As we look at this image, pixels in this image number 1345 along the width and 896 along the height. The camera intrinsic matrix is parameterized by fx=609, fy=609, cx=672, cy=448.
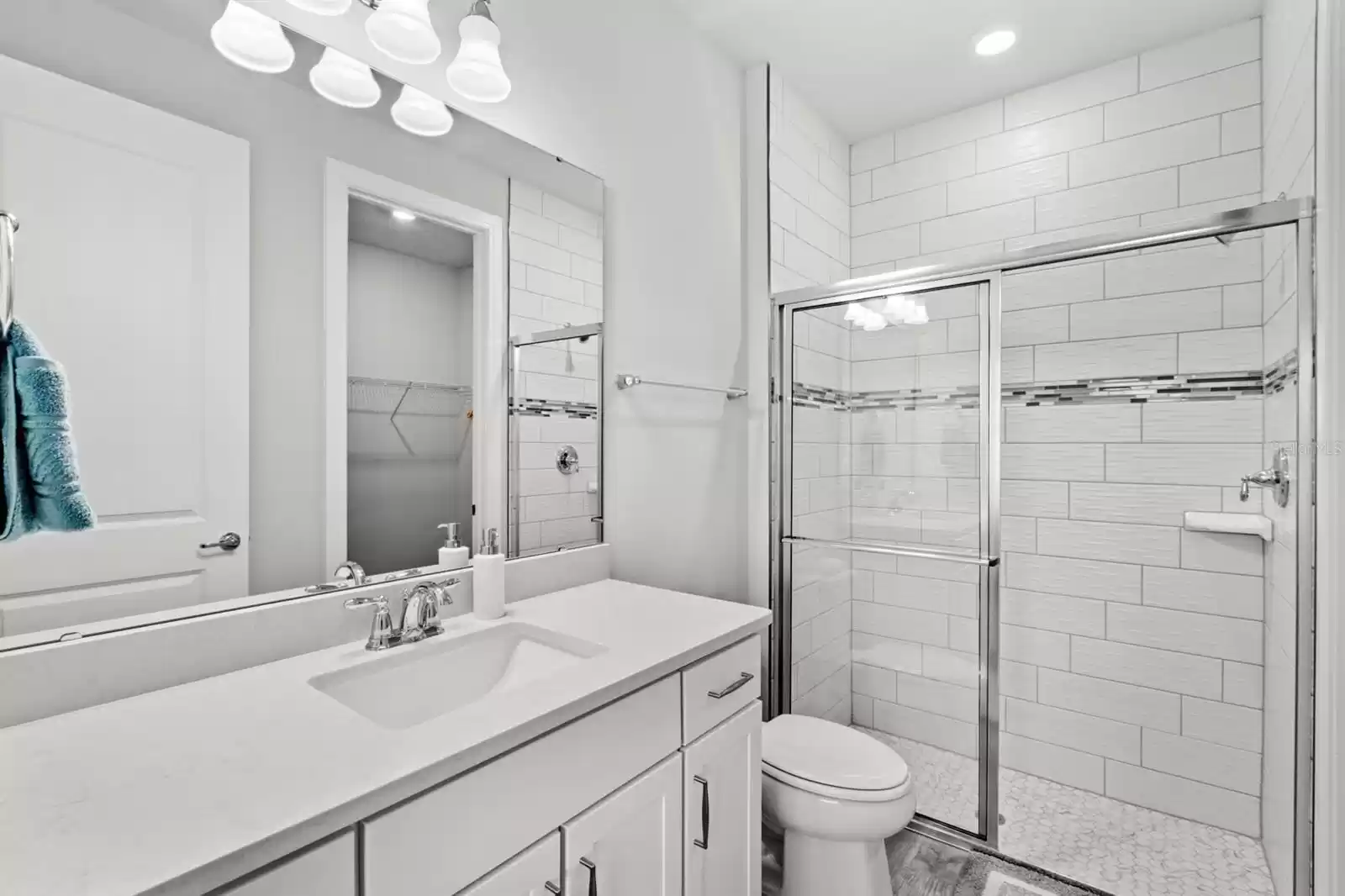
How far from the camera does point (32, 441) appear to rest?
→ 0.75 m

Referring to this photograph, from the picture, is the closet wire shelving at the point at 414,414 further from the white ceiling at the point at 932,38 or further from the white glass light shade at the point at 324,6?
the white ceiling at the point at 932,38

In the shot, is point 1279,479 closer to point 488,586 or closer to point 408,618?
point 488,586

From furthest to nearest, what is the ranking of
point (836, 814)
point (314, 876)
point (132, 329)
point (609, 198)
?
point (609, 198)
point (836, 814)
point (132, 329)
point (314, 876)

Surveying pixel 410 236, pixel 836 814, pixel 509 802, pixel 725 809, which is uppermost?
pixel 410 236

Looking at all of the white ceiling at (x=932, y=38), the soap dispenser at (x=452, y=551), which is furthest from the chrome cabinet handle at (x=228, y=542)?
the white ceiling at (x=932, y=38)

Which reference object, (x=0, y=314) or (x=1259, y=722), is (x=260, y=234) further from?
(x=1259, y=722)

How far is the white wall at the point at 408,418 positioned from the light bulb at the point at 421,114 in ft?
0.90

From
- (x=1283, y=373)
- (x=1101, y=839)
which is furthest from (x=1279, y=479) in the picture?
(x=1101, y=839)

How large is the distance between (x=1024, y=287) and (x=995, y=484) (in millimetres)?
1009

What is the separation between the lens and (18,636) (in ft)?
2.68

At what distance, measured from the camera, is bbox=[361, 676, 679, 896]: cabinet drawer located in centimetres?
69

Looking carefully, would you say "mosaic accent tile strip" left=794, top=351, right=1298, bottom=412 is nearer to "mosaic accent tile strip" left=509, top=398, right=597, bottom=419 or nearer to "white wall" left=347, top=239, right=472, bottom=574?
"mosaic accent tile strip" left=509, top=398, right=597, bottom=419

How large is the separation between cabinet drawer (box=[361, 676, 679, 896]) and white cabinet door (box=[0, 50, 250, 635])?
1.88 feet

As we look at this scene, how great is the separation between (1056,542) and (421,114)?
2.52 metres
